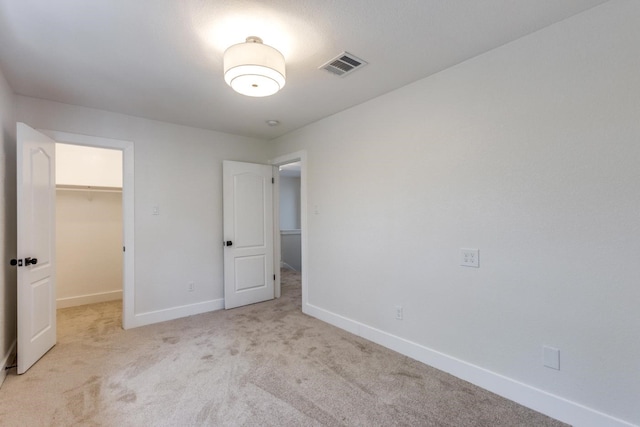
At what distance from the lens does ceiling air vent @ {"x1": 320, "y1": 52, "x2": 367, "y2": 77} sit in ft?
7.32

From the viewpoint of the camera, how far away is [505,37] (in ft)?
6.56

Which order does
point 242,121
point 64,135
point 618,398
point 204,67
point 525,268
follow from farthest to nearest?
point 242,121
point 64,135
point 204,67
point 525,268
point 618,398

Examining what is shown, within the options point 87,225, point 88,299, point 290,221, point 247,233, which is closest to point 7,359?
point 88,299

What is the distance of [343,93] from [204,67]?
1.29 metres

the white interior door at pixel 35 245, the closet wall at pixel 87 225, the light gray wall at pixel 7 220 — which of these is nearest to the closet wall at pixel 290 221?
the closet wall at pixel 87 225

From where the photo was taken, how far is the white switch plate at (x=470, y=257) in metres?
2.24

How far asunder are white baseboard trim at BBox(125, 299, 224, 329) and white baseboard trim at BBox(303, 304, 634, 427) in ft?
6.91

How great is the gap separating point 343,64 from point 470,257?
1.83 m

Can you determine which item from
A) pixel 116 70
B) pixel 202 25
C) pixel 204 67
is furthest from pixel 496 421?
pixel 116 70

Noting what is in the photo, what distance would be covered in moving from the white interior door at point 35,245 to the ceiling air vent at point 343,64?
8.65 ft

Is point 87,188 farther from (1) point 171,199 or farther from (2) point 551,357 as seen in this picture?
(2) point 551,357

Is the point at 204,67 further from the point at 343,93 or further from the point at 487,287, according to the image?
the point at 487,287

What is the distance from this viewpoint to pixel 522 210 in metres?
2.01

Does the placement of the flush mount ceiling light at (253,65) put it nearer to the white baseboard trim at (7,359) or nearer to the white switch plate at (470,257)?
the white switch plate at (470,257)
